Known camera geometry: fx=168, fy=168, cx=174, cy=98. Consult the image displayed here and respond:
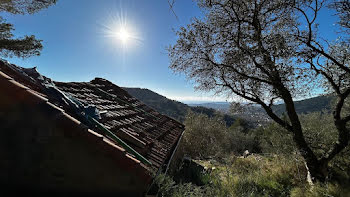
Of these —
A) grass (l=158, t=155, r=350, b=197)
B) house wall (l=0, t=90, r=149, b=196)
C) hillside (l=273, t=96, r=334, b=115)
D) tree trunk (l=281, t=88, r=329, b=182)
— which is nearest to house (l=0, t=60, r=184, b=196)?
house wall (l=0, t=90, r=149, b=196)

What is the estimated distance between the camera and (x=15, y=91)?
1814 mm

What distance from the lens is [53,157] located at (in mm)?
1847

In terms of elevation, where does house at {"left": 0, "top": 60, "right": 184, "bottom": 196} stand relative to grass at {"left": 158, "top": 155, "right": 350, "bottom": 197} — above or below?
above

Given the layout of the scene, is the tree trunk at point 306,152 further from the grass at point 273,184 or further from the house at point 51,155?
the house at point 51,155

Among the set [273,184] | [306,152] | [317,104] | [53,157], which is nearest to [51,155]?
[53,157]

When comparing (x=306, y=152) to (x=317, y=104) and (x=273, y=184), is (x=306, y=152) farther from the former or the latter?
(x=317, y=104)

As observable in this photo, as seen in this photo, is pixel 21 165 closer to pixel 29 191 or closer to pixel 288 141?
pixel 29 191

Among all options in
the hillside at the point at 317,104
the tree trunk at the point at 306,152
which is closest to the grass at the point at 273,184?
the tree trunk at the point at 306,152

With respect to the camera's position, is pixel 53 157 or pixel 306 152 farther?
pixel 306 152

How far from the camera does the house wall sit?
70.7 inches

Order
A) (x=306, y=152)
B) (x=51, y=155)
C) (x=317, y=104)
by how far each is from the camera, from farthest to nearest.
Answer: (x=317, y=104), (x=306, y=152), (x=51, y=155)

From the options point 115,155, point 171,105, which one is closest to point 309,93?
point 115,155

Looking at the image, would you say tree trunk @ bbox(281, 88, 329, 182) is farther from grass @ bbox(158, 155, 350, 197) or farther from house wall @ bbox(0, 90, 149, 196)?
house wall @ bbox(0, 90, 149, 196)

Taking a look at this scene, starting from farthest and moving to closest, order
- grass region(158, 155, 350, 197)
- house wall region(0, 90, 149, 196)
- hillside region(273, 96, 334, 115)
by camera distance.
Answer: hillside region(273, 96, 334, 115) < grass region(158, 155, 350, 197) < house wall region(0, 90, 149, 196)
